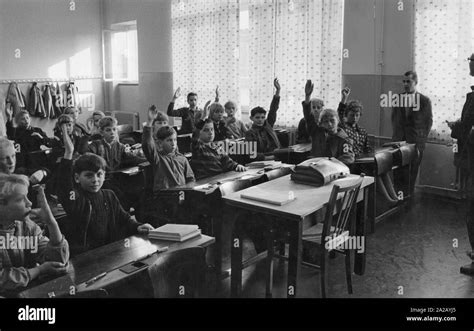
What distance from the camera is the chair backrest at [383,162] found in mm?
4459

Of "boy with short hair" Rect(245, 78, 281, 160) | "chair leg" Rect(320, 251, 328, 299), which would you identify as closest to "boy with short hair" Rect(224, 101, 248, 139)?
"boy with short hair" Rect(245, 78, 281, 160)

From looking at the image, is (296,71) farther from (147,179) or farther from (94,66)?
(94,66)

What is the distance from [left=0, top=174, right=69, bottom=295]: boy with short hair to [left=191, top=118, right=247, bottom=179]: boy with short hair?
2124 millimetres

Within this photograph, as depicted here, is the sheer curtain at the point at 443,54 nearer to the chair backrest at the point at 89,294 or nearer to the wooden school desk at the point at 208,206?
the wooden school desk at the point at 208,206

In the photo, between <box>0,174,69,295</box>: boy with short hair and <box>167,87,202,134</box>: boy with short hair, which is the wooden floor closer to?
<box>0,174,69,295</box>: boy with short hair

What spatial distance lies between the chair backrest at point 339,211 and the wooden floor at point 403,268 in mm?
422

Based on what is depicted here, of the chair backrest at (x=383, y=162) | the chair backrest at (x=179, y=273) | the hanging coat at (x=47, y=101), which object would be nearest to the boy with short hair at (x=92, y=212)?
the chair backrest at (x=179, y=273)

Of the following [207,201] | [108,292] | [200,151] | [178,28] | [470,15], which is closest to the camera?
[108,292]

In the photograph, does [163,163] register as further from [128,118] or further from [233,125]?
[128,118]

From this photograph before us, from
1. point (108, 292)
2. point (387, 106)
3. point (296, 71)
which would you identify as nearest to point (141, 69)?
point (296, 71)

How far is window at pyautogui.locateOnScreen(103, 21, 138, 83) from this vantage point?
8969mm

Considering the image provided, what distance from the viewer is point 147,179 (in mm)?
4023

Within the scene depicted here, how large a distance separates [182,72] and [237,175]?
473cm
